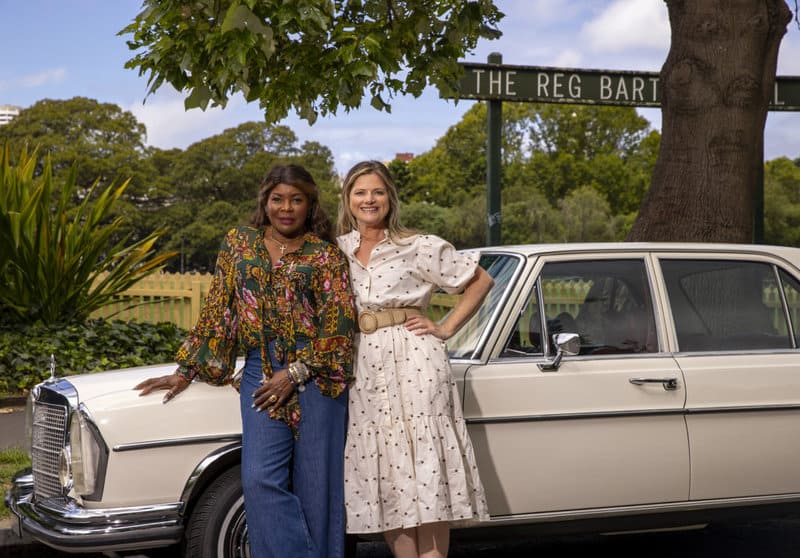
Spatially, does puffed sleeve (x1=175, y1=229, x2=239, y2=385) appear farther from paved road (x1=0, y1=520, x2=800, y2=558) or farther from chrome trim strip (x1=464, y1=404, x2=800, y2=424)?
paved road (x1=0, y1=520, x2=800, y2=558)

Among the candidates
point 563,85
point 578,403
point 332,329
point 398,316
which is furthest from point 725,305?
point 563,85

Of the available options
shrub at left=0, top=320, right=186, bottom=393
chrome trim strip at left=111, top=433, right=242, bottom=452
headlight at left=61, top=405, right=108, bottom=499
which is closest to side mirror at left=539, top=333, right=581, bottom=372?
chrome trim strip at left=111, top=433, right=242, bottom=452

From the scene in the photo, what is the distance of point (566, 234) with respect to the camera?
6297 cm

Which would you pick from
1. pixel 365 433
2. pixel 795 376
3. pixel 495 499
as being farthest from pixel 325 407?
pixel 795 376

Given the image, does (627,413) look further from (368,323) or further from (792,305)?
(368,323)

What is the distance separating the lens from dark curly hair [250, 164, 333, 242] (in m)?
4.02

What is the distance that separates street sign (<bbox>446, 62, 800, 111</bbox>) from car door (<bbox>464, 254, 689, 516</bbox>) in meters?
3.40

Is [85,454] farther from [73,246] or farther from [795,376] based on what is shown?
[73,246]

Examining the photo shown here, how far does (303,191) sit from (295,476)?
1.16 meters

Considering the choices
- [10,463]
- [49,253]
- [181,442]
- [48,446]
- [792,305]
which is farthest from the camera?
[49,253]

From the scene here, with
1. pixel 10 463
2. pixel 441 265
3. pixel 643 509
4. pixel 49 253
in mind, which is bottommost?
pixel 10 463

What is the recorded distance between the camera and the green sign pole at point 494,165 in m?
8.05

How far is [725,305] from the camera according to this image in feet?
16.5

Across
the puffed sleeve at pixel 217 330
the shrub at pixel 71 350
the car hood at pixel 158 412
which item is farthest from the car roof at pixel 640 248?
the shrub at pixel 71 350
